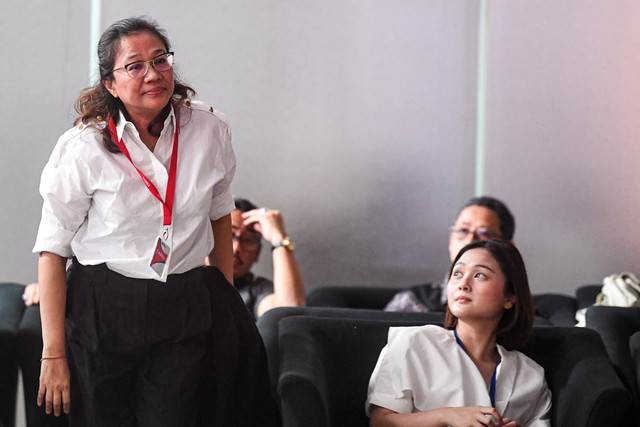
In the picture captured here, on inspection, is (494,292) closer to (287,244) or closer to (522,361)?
(522,361)

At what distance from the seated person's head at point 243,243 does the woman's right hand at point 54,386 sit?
1565 mm

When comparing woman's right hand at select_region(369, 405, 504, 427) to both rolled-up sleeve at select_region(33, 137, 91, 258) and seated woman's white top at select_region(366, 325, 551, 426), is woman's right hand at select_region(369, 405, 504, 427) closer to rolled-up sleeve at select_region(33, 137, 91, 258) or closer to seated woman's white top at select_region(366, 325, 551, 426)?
seated woman's white top at select_region(366, 325, 551, 426)

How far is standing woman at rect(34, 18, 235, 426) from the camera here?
82.2 inches

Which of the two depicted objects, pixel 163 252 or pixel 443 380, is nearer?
pixel 163 252

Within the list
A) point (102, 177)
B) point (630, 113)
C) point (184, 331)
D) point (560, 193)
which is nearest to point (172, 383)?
point (184, 331)

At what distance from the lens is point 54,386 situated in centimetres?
212

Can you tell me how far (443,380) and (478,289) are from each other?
0.99 feet

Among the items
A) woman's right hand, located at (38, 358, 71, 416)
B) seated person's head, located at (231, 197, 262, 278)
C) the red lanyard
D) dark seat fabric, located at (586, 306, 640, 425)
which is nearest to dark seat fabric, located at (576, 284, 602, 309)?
dark seat fabric, located at (586, 306, 640, 425)

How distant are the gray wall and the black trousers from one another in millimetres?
2020

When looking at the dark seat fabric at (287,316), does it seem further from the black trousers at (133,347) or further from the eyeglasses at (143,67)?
the eyeglasses at (143,67)

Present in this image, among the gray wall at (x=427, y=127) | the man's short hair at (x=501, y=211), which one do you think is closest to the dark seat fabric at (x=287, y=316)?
the man's short hair at (x=501, y=211)

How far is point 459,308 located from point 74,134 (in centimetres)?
122

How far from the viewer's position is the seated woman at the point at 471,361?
2.40 m

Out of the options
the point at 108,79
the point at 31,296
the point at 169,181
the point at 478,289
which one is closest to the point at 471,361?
the point at 478,289
